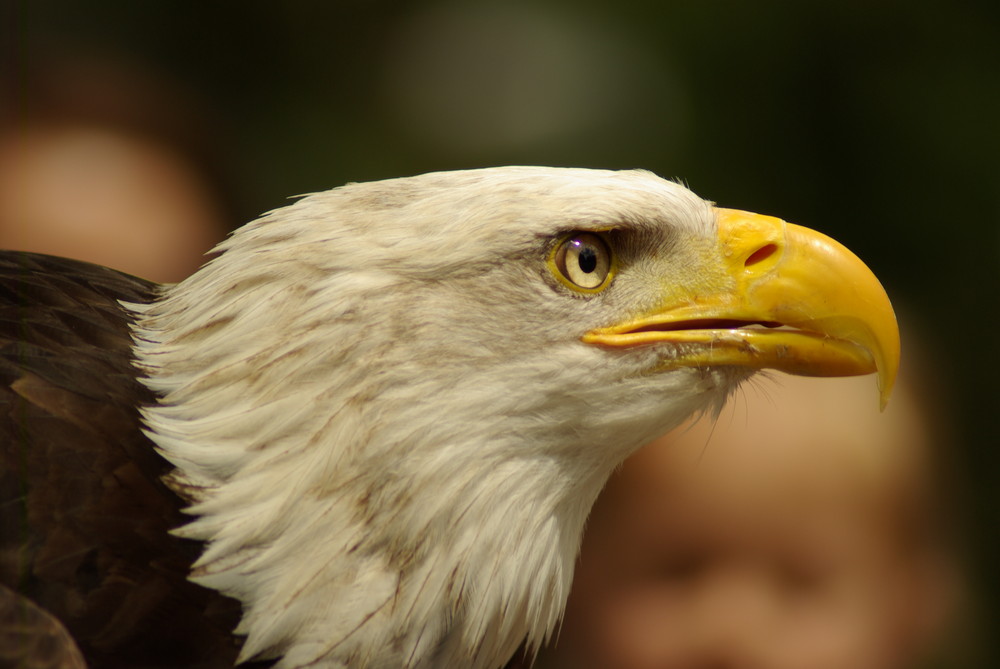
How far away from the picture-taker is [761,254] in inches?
49.9

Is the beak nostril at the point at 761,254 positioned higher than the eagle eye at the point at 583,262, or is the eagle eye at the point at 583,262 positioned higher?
the beak nostril at the point at 761,254

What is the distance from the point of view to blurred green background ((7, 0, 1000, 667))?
3.05 metres

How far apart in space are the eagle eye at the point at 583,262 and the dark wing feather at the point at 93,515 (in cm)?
55

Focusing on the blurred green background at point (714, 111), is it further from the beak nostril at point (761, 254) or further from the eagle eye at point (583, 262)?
the eagle eye at point (583, 262)

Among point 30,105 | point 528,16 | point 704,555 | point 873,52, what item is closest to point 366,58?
point 528,16

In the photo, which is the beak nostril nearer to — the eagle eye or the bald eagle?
the bald eagle

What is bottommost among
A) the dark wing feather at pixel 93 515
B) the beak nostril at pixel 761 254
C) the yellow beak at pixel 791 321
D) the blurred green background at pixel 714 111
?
the dark wing feather at pixel 93 515

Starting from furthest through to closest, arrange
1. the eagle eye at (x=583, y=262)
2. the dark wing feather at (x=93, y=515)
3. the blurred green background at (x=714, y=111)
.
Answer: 1. the blurred green background at (x=714, y=111)
2. the eagle eye at (x=583, y=262)
3. the dark wing feather at (x=93, y=515)

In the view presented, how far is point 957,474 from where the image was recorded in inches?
136

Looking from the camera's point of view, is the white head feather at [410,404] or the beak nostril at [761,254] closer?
the white head feather at [410,404]

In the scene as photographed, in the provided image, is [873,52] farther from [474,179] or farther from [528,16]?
[474,179]

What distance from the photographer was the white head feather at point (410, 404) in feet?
3.60

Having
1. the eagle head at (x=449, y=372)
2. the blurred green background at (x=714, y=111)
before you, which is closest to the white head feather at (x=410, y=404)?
the eagle head at (x=449, y=372)

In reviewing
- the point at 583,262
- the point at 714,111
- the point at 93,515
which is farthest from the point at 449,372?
the point at 714,111
